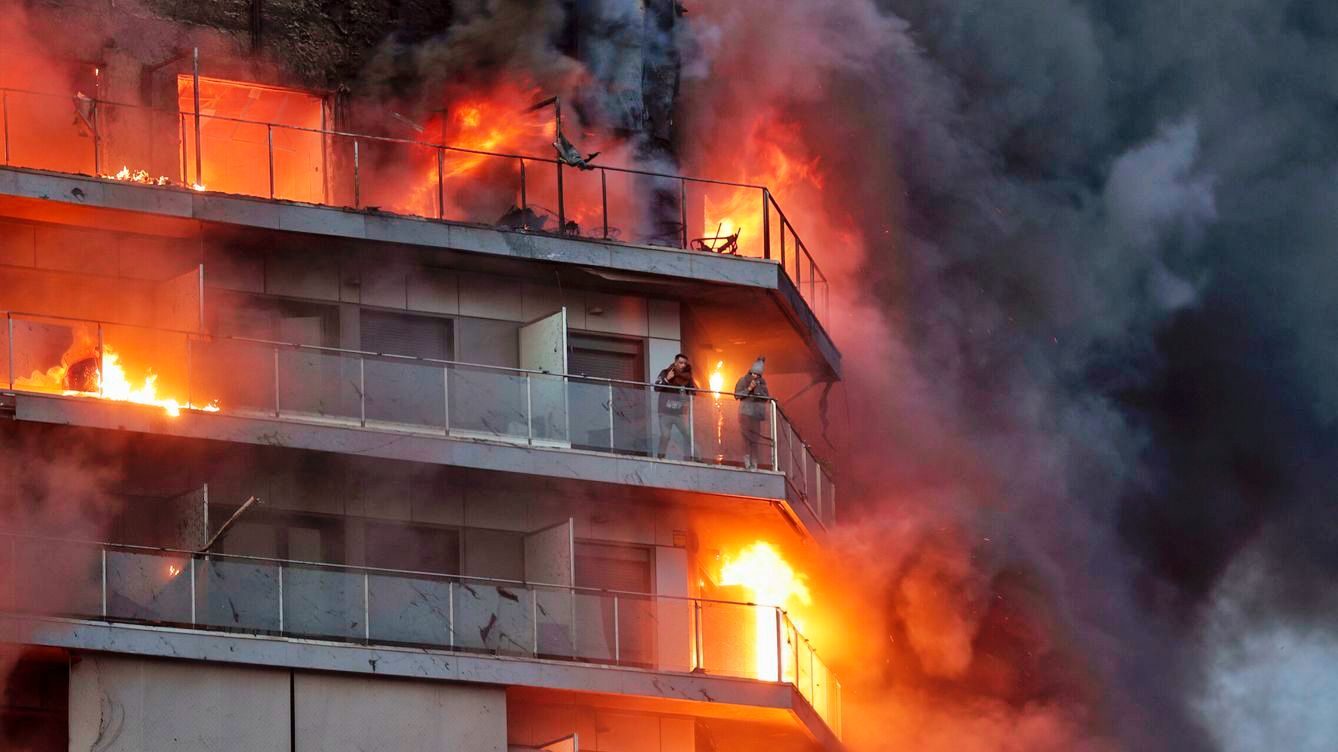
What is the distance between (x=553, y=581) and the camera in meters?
44.2

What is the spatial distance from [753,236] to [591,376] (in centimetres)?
459

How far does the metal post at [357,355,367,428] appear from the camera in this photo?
1699 inches

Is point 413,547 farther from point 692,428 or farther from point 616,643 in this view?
point 692,428

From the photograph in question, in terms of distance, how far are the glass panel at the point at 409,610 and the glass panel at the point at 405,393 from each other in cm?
237

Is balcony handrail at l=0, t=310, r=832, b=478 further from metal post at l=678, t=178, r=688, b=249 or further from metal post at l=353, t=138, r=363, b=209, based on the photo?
metal post at l=678, t=178, r=688, b=249

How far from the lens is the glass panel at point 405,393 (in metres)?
43.4

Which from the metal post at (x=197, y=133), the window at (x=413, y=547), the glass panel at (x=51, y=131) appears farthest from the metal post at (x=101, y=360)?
the window at (x=413, y=547)

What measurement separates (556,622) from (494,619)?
97cm

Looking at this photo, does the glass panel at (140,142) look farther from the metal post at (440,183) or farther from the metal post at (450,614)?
the metal post at (450,614)

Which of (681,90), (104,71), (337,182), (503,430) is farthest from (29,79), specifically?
(681,90)

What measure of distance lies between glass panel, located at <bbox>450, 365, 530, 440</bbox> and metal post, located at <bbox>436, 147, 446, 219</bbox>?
2723 mm

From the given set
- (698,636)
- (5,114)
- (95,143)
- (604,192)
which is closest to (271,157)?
(95,143)

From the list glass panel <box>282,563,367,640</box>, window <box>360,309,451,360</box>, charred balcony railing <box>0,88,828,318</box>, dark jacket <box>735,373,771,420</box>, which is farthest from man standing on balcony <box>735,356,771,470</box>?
glass panel <box>282,563,367,640</box>

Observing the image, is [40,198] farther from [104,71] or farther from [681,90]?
[681,90]
